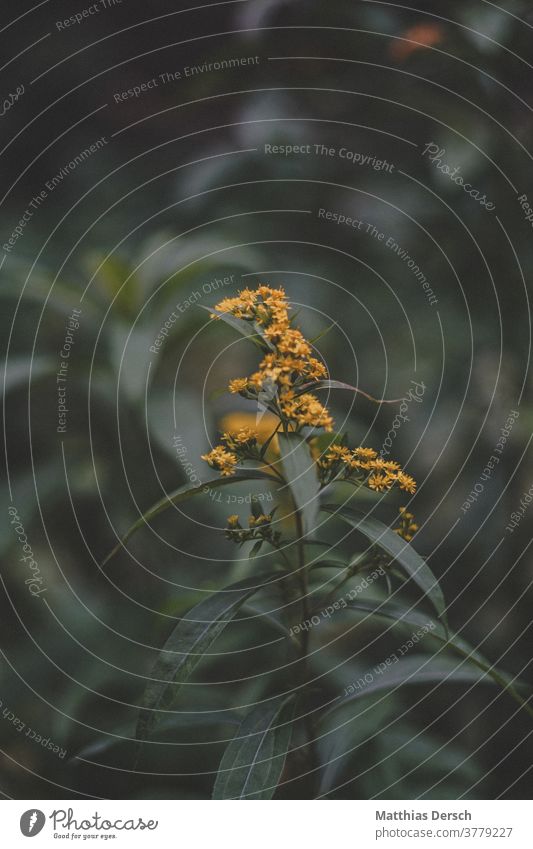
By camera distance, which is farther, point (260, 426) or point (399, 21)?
point (399, 21)

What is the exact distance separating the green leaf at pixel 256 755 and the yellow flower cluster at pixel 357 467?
174mm

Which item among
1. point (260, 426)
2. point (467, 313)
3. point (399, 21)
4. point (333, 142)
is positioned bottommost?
point (260, 426)

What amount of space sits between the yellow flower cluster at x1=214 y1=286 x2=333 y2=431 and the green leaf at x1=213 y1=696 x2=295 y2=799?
210 mm

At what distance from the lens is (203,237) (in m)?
0.74

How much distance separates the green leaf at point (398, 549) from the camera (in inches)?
22.0

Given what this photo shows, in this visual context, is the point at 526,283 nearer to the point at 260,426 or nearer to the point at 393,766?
the point at 260,426

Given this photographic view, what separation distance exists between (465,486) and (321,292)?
217 mm

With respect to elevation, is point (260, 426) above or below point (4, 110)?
below

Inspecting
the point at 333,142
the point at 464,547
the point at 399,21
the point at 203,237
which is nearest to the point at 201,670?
the point at 464,547

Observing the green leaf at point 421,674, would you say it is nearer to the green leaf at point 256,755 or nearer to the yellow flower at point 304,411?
the green leaf at point 256,755

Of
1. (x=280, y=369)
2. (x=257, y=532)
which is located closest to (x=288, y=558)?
(x=257, y=532)

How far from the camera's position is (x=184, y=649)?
0.56m

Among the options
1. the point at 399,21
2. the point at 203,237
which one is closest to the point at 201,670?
the point at 203,237

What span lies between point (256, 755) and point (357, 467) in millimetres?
213
